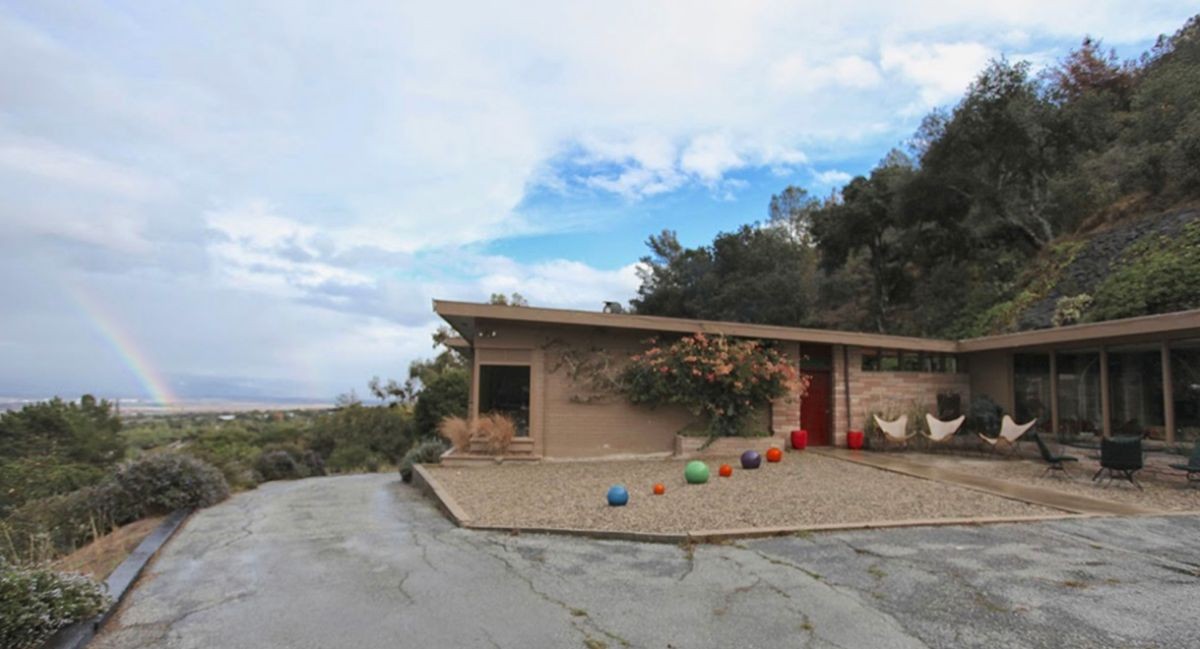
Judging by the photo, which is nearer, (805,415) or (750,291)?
(805,415)

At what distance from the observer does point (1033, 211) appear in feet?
72.8

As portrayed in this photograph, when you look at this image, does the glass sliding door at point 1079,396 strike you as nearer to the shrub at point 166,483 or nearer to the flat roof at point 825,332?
the flat roof at point 825,332

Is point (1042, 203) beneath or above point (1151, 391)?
above

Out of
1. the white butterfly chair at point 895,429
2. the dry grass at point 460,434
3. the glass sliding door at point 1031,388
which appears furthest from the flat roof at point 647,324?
the dry grass at point 460,434

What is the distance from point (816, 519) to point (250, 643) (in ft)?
17.8

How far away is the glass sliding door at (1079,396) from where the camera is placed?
1202 centimetres

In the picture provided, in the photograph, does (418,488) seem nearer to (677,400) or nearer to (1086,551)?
(677,400)

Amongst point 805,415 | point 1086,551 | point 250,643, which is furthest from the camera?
point 805,415

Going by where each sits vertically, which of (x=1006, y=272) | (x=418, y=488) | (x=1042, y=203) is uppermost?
(x=1042, y=203)

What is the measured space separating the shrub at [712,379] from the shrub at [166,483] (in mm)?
7329

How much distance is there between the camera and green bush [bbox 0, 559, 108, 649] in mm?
3586

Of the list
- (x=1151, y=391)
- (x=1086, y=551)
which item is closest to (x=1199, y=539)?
(x=1086, y=551)

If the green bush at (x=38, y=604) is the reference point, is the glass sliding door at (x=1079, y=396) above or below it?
above

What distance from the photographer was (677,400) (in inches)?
505
